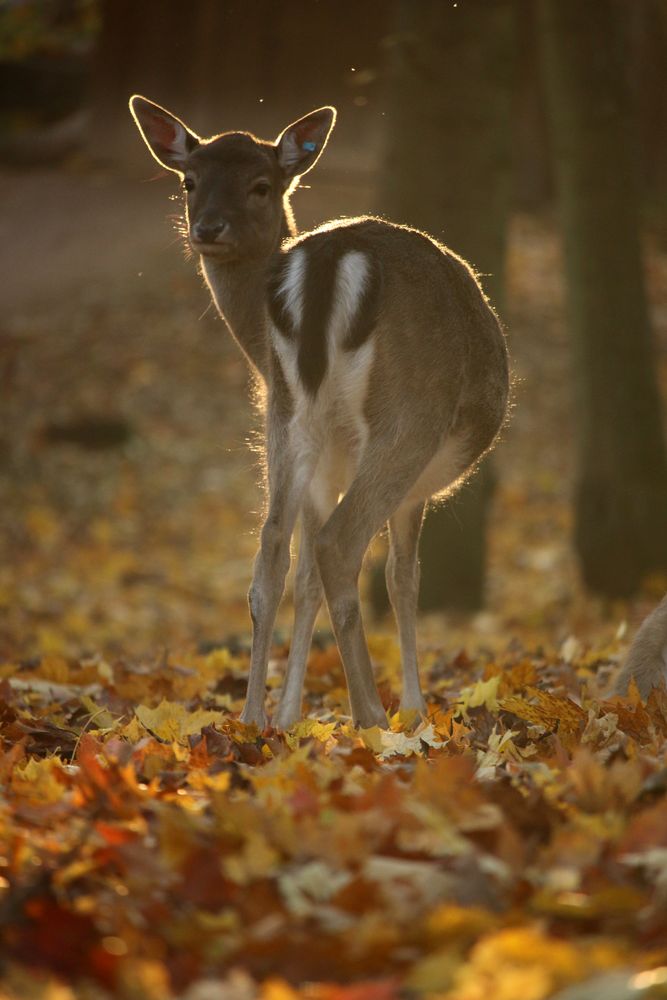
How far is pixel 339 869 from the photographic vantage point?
9.05 ft

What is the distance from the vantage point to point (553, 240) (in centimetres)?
1795

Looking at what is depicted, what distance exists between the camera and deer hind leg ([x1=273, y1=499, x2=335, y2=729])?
4875 mm

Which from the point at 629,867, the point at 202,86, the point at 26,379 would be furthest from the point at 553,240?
the point at 629,867

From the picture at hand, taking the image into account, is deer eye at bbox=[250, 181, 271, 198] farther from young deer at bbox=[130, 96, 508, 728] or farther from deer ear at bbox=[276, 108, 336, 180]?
deer ear at bbox=[276, 108, 336, 180]

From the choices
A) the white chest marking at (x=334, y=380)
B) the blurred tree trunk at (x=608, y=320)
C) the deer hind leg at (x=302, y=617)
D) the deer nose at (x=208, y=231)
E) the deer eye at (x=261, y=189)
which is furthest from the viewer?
the blurred tree trunk at (x=608, y=320)

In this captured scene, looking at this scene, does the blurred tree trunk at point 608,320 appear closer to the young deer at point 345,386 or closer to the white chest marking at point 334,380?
the young deer at point 345,386

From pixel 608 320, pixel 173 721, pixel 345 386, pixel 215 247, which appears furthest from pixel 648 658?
pixel 608 320

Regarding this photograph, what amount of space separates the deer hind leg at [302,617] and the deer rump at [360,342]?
0.25 m

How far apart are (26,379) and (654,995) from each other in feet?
40.3

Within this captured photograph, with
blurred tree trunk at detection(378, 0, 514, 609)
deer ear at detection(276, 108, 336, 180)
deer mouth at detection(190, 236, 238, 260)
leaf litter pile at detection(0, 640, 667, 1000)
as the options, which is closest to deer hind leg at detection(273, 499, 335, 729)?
leaf litter pile at detection(0, 640, 667, 1000)

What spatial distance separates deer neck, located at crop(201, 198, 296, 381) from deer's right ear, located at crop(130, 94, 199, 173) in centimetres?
47

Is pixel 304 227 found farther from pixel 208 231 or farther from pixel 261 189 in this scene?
pixel 208 231

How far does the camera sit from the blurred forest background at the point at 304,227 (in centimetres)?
909

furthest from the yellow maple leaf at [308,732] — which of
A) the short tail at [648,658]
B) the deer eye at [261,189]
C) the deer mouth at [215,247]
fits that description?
the deer eye at [261,189]
